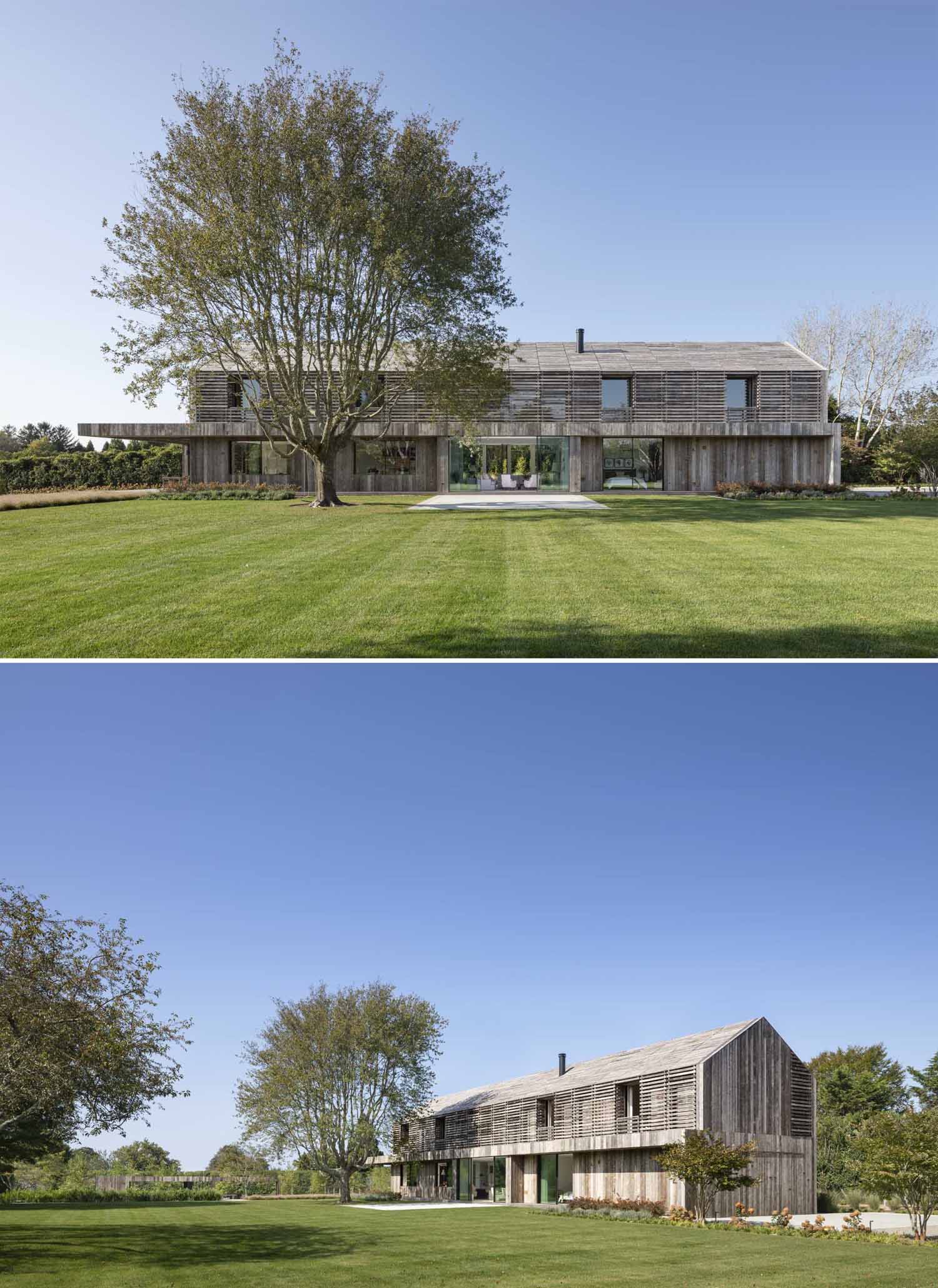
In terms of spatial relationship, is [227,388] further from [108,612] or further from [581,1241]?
[581,1241]

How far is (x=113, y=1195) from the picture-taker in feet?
112

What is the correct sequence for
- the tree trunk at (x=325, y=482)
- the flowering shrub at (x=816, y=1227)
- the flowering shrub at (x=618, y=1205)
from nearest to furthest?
the flowering shrub at (x=816, y=1227) < the flowering shrub at (x=618, y=1205) < the tree trunk at (x=325, y=482)

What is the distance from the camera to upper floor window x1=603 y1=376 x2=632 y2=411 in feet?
159

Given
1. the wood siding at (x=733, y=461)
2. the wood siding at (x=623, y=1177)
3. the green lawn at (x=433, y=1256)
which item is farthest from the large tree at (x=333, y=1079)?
the wood siding at (x=733, y=461)

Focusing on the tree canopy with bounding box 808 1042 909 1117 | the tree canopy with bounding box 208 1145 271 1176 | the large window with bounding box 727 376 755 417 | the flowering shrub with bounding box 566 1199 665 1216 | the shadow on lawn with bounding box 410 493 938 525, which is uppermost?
the large window with bounding box 727 376 755 417

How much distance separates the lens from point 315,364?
44.1 meters

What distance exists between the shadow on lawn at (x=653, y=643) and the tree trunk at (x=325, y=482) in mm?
20918

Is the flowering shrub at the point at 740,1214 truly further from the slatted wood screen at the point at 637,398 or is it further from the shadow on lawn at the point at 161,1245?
the slatted wood screen at the point at 637,398

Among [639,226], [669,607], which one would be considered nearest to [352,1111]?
[669,607]

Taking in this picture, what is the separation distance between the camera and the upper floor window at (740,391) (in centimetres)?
4897

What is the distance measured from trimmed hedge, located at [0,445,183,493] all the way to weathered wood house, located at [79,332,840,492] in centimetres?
136

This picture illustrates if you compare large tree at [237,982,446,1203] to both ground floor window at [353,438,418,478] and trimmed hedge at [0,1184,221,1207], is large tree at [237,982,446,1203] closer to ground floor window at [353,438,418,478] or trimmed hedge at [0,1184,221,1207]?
trimmed hedge at [0,1184,221,1207]

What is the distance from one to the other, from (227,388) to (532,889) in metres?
30.1

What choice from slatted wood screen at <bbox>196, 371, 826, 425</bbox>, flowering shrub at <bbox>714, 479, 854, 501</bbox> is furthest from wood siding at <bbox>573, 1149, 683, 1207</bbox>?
slatted wood screen at <bbox>196, 371, 826, 425</bbox>
